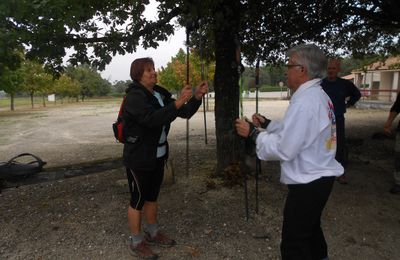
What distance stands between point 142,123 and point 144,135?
185 millimetres

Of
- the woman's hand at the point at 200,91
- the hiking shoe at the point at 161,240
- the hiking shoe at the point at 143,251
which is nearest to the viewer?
the hiking shoe at the point at 143,251

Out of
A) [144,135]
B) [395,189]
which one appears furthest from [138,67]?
[395,189]

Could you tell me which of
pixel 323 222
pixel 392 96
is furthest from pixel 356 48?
pixel 392 96

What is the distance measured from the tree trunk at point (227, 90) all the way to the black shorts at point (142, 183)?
2.49 meters

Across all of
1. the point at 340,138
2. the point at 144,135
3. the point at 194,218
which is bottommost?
the point at 194,218

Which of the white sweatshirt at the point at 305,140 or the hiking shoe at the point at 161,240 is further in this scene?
the hiking shoe at the point at 161,240

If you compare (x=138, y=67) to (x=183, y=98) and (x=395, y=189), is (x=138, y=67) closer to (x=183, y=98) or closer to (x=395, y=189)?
(x=183, y=98)

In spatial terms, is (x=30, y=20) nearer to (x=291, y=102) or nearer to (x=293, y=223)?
(x=291, y=102)

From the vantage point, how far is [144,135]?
3467 mm

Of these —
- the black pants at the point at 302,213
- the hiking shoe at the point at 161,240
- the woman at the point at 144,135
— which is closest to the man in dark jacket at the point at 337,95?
the woman at the point at 144,135

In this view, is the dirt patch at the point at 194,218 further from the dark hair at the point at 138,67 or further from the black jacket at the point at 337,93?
the dark hair at the point at 138,67

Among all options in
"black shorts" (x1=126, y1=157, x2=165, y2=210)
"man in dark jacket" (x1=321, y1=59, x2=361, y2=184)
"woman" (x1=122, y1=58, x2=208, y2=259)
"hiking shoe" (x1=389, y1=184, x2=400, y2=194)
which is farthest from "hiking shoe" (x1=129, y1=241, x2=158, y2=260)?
"hiking shoe" (x1=389, y1=184, x2=400, y2=194)

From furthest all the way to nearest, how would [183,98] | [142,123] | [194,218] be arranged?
[194,218] → [183,98] → [142,123]

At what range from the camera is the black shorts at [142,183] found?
3541 millimetres
